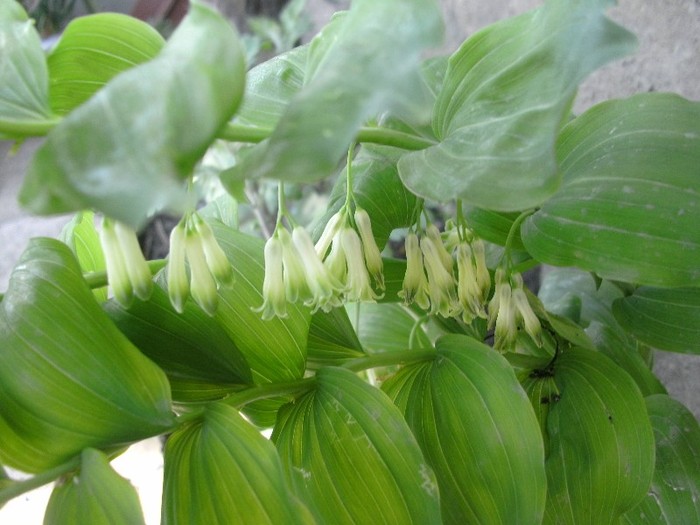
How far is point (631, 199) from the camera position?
52 centimetres

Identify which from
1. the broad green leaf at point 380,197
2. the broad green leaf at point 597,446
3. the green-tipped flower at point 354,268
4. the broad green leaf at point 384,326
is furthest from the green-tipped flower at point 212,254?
the broad green leaf at point 384,326

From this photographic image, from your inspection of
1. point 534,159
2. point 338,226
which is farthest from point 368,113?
point 338,226

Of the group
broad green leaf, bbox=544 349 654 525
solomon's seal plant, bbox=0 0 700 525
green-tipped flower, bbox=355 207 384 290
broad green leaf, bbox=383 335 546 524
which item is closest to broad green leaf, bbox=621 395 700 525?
solomon's seal plant, bbox=0 0 700 525

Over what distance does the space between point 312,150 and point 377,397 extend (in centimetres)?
24

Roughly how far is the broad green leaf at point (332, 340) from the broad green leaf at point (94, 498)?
226 millimetres

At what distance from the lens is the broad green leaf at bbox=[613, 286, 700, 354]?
698mm

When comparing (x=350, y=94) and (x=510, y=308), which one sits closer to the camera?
(x=350, y=94)

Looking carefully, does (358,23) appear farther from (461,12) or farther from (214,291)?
(461,12)

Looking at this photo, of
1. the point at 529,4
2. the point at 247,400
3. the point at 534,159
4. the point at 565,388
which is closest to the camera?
the point at 534,159

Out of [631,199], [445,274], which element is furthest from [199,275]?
[631,199]

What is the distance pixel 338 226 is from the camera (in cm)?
53

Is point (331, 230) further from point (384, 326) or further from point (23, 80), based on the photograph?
point (384, 326)

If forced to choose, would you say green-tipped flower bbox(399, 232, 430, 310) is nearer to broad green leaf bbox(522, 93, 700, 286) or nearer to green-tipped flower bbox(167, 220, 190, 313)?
broad green leaf bbox(522, 93, 700, 286)

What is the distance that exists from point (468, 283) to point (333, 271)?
0.12 m
